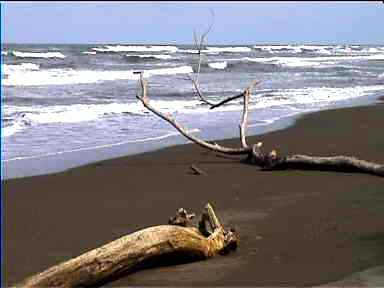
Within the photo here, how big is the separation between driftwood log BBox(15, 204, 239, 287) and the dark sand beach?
0.33 feet

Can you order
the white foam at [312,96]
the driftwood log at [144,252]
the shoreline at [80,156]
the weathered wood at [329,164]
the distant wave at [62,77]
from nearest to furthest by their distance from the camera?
the driftwood log at [144,252] < the weathered wood at [329,164] < the shoreline at [80,156] < the white foam at [312,96] < the distant wave at [62,77]

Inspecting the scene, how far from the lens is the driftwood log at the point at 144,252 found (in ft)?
14.0

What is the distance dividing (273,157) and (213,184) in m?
1.28

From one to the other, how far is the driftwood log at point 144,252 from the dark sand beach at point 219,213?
0.33ft

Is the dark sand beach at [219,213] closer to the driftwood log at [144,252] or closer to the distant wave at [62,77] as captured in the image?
the driftwood log at [144,252]

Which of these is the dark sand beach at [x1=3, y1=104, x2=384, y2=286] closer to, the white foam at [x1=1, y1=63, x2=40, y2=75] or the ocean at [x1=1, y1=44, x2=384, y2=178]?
the ocean at [x1=1, y1=44, x2=384, y2=178]

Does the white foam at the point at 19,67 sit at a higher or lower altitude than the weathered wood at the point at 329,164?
lower

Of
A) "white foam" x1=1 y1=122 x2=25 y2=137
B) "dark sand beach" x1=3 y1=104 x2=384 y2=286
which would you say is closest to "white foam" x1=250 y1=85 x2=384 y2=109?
"white foam" x1=1 y1=122 x2=25 y2=137

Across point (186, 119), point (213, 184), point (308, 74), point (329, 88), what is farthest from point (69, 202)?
point (308, 74)

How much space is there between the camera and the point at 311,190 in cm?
782

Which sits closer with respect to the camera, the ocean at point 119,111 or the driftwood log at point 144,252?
the driftwood log at point 144,252

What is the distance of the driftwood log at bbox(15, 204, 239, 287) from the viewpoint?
4.27m

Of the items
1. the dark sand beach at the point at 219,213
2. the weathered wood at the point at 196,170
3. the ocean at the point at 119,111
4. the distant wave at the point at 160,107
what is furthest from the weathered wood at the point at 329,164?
the distant wave at the point at 160,107

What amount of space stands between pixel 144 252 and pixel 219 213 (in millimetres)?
2080
